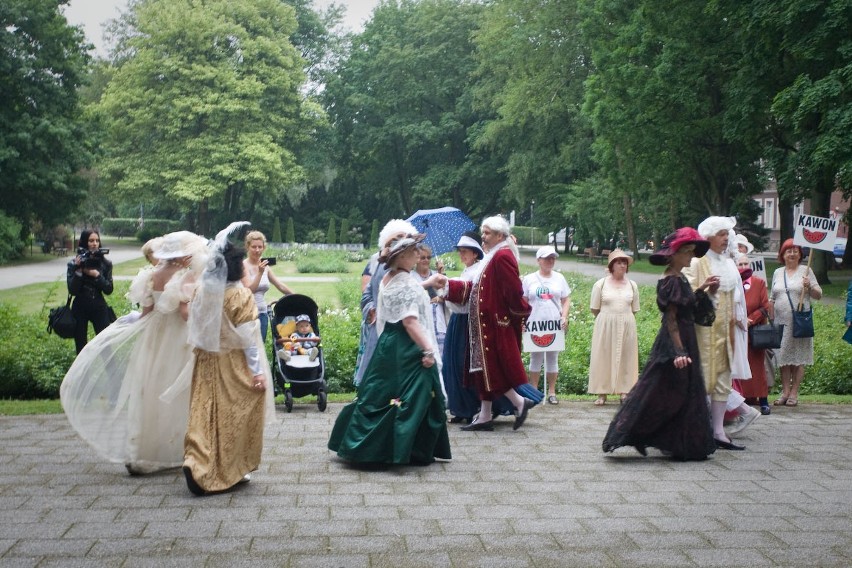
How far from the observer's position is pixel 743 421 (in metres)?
8.97

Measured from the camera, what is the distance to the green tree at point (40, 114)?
42.4m

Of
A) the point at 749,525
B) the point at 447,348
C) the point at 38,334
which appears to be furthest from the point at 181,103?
the point at 749,525

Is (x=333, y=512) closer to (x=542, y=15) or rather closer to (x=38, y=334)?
(x=38, y=334)

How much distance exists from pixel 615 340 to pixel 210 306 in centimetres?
564

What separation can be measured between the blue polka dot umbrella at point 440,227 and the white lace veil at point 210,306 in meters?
4.57

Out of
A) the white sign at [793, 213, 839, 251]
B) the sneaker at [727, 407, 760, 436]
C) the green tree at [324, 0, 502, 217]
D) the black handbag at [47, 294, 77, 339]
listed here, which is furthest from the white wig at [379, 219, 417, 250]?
the green tree at [324, 0, 502, 217]

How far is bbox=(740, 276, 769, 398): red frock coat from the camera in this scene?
10555 mm

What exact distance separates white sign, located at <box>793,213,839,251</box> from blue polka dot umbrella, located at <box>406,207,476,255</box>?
4.30 metres

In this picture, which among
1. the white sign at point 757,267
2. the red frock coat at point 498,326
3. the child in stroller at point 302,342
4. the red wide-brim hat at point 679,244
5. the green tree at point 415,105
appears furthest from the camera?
the green tree at point 415,105

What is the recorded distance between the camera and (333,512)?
6289 millimetres

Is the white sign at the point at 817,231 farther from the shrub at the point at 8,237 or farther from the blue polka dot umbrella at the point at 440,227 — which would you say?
the shrub at the point at 8,237

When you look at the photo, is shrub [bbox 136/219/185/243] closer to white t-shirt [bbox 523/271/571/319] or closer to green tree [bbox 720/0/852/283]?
Answer: green tree [bbox 720/0/852/283]

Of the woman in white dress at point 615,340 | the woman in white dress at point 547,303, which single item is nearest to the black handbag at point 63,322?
the woman in white dress at point 547,303

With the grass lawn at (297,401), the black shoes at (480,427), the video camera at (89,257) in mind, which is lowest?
the grass lawn at (297,401)
